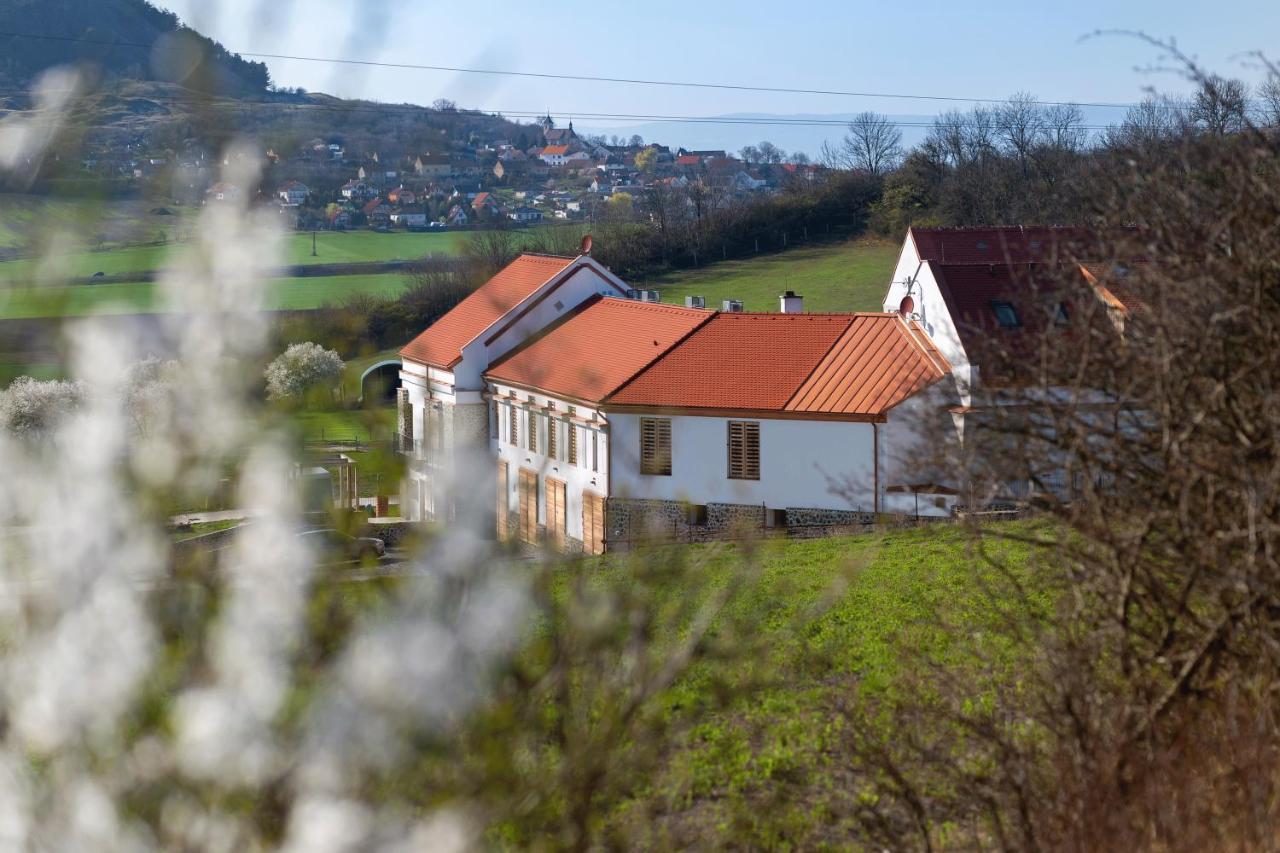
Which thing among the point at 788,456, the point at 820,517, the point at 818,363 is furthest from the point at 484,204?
the point at 818,363

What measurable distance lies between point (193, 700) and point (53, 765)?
0.73 ft

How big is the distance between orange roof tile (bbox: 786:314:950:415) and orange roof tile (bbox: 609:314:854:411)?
41 centimetres

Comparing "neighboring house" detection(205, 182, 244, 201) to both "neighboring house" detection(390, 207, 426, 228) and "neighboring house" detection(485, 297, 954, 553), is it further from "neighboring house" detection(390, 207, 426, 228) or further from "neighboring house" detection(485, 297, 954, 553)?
"neighboring house" detection(485, 297, 954, 553)

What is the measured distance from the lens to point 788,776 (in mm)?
9555

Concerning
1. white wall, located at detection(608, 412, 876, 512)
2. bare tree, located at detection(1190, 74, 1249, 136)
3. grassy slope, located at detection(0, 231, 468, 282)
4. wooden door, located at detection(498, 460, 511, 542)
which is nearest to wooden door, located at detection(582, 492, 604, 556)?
white wall, located at detection(608, 412, 876, 512)

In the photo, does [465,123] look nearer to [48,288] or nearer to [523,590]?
[48,288]

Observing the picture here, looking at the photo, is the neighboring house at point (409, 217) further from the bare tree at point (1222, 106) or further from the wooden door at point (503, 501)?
the bare tree at point (1222, 106)

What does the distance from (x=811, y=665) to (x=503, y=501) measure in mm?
2834

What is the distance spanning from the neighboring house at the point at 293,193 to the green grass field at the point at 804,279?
51.3 metres

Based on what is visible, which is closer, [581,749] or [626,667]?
[581,749]

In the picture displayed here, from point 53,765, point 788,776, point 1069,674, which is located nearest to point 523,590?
point 53,765

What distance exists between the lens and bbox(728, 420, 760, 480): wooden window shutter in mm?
27641

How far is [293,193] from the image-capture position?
2086mm

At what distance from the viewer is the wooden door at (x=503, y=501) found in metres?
2.18
